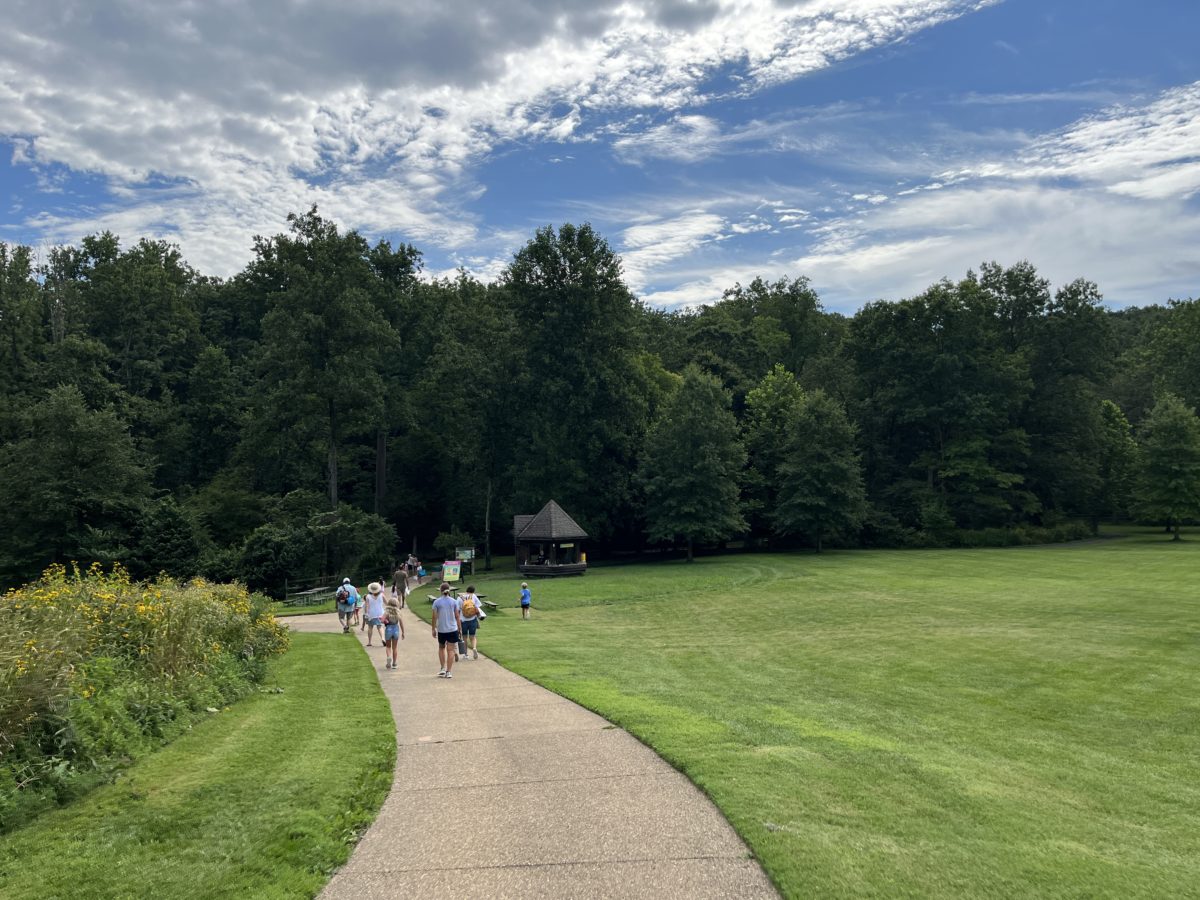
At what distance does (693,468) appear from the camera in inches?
1981

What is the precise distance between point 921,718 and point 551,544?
32.0 m

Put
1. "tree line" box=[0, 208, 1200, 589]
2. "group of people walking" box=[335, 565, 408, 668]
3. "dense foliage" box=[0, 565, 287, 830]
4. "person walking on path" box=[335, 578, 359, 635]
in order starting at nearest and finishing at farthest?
"dense foliage" box=[0, 565, 287, 830]
"group of people walking" box=[335, 565, 408, 668]
"person walking on path" box=[335, 578, 359, 635]
"tree line" box=[0, 208, 1200, 589]

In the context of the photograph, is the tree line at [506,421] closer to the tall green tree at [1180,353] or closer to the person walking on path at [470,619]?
the tall green tree at [1180,353]

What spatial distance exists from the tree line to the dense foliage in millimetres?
31281

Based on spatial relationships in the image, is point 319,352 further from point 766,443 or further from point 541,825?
point 541,825

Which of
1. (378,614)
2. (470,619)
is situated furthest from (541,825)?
(378,614)

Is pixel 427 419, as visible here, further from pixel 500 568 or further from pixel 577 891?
pixel 577 891

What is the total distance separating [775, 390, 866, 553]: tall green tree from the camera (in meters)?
54.0

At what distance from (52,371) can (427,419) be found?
27203mm

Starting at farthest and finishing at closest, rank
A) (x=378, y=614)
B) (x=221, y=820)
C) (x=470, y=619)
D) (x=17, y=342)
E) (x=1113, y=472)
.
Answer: (x=1113, y=472)
(x=17, y=342)
(x=378, y=614)
(x=470, y=619)
(x=221, y=820)

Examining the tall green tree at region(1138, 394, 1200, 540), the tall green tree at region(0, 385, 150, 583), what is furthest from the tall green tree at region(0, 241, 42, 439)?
the tall green tree at region(1138, 394, 1200, 540)

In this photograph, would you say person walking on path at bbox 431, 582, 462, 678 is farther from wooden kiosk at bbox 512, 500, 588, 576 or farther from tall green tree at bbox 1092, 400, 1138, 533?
tall green tree at bbox 1092, 400, 1138, 533

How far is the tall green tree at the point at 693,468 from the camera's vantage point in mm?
50188

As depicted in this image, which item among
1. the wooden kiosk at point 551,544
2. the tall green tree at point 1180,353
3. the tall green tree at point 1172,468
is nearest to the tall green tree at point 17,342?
the wooden kiosk at point 551,544
